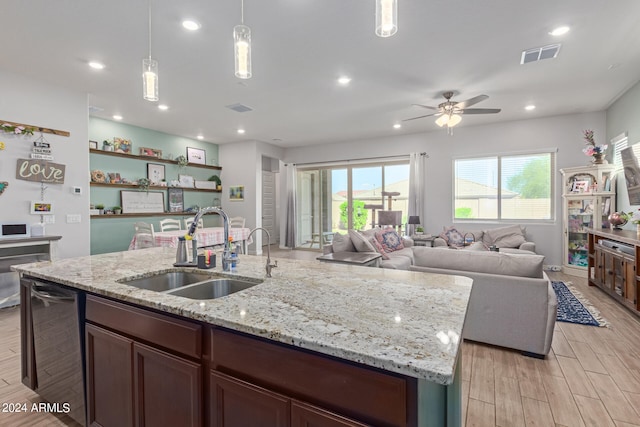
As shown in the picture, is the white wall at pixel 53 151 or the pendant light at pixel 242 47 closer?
the pendant light at pixel 242 47

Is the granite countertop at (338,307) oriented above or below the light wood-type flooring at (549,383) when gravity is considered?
above

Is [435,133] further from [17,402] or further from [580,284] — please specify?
[17,402]

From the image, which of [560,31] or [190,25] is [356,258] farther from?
[560,31]

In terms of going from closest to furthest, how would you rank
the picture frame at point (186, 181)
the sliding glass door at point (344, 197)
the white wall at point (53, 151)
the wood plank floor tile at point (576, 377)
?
the wood plank floor tile at point (576, 377), the white wall at point (53, 151), the picture frame at point (186, 181), the sliding glass door at point (344, 197)

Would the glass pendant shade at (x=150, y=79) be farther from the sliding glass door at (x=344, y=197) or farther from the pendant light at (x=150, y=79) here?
the sliding glass door at (x=344, y=197)

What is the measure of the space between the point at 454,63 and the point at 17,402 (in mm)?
4949

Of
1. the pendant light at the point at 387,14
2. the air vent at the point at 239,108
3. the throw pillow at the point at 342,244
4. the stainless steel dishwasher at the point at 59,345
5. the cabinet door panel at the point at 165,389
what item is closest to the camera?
the cabinet door panel at the point at 165,389

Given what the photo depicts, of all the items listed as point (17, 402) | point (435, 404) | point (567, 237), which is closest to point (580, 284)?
point (567, 237)

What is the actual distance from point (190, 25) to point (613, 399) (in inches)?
173

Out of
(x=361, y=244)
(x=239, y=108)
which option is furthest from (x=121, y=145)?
(x=361, y=244)

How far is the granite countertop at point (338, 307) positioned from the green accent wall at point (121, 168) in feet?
14.4

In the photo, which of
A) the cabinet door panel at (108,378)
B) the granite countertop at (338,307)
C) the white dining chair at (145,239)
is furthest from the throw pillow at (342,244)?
the cabinet door panel at (108,378)

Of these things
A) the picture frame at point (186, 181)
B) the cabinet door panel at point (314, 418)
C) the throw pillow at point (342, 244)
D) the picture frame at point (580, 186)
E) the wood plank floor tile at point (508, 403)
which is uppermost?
the picture frame at point (186, 181)

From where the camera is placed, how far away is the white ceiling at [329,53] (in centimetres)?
264
